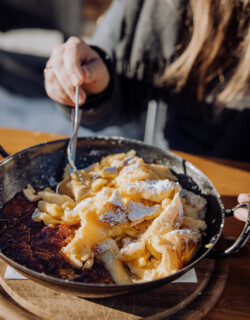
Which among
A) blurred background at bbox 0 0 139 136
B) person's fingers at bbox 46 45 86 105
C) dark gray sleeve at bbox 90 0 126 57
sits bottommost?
blurred background at bbox 0 0 139 136

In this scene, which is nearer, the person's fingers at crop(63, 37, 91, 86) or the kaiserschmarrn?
the kaiserschmarrn

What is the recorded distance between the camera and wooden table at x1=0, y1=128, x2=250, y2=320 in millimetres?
701

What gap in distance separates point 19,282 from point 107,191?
295 millimetres

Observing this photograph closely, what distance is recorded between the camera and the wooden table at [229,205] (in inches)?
27.6

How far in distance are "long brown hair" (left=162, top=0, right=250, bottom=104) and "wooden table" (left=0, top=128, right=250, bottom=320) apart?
1.33ft

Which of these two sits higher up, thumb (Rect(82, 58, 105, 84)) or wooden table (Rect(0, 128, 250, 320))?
thumb (Rect(82, 58, 105, 84))

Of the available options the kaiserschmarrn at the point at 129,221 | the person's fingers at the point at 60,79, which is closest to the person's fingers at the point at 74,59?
the person's fingers at the point at 60,79

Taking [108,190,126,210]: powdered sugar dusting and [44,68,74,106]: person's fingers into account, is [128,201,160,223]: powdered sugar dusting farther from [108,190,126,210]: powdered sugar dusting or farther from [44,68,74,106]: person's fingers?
[44,68,74,106]: person's fingers

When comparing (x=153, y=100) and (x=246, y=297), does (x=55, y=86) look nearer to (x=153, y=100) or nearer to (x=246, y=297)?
(x=153, y=100)

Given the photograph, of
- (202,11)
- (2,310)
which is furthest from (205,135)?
(2,310)

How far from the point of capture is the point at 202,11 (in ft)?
4.23

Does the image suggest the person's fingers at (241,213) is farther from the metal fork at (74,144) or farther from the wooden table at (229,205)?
the metal fork at (74,144)

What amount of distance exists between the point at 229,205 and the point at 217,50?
74 centimetres

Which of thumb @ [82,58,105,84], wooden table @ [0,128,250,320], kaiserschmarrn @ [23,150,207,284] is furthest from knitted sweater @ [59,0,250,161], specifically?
kaiserschmarrn @ [23,150,207,284]
